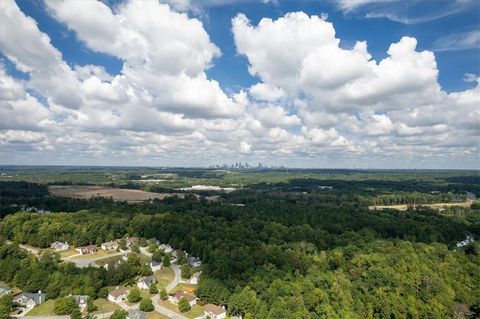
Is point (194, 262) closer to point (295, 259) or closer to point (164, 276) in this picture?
point (164, 276)

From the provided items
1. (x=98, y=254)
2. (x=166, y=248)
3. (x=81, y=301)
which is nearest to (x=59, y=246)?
(x=98, y=254)

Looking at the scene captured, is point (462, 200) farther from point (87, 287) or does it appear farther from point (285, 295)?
point (87, 287)

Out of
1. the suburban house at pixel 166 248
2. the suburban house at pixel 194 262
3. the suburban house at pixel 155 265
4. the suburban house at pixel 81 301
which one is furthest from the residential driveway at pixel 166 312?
the suburban house at pixel 166 248

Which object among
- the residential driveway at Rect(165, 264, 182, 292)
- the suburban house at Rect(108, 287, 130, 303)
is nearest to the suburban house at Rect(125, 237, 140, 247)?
the residential driveway at Rect(165, 264, 182, 292)

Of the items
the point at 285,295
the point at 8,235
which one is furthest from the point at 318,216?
the point at 8,235

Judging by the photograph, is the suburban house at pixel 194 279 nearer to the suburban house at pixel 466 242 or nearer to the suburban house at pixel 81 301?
the suburban house at pixel 81 301
